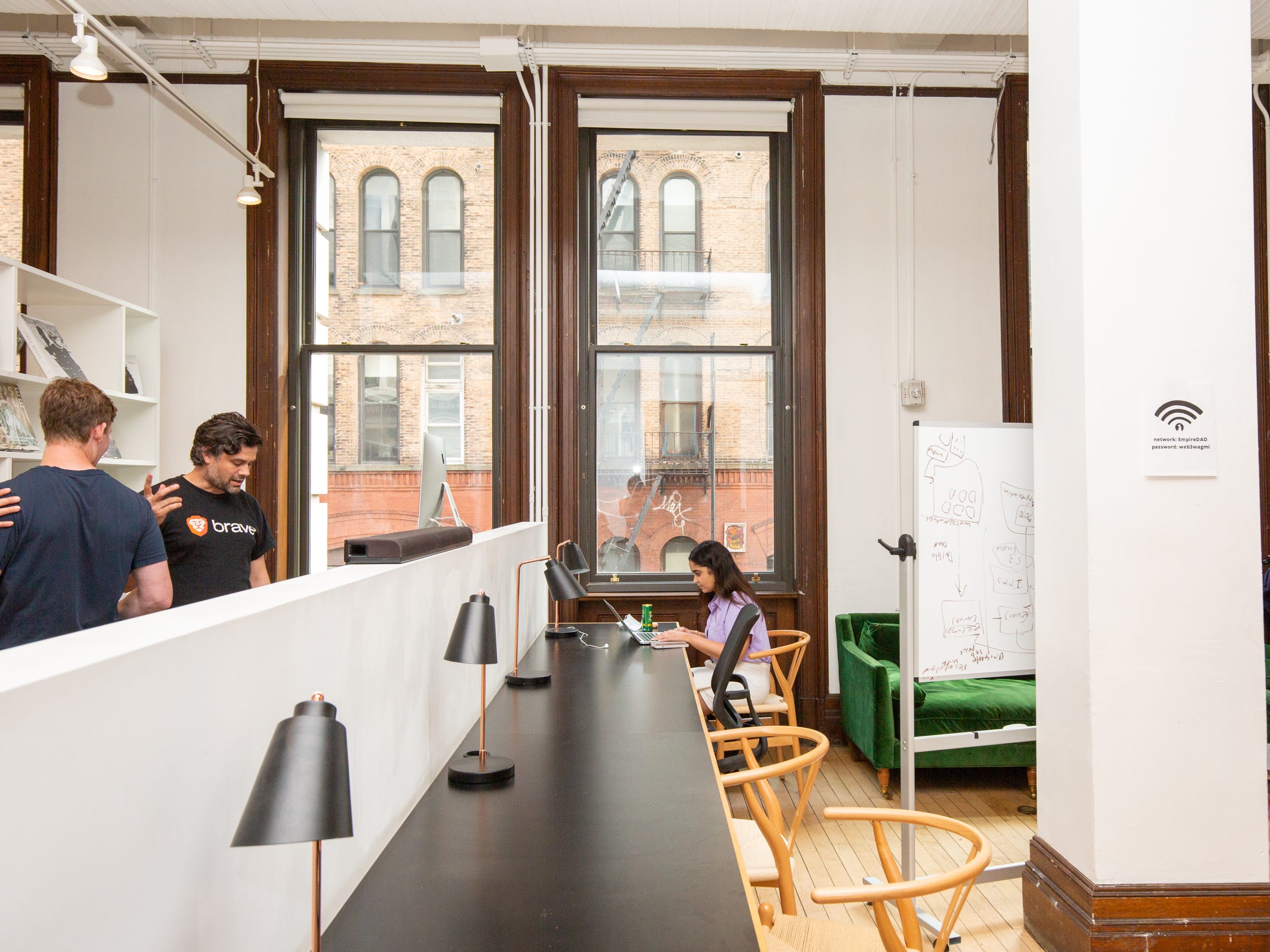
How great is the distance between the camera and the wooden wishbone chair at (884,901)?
1.45 meters

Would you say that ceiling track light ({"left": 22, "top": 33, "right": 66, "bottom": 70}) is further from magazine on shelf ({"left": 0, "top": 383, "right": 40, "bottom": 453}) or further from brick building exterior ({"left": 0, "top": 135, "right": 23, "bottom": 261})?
magazine on shelf ({"left": 0, "top": 383, "right": 40, "bottom": 453})

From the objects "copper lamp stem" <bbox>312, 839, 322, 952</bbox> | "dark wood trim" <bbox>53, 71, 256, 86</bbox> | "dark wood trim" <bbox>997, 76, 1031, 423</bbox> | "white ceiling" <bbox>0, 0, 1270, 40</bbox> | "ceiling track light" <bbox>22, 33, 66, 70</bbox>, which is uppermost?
"ceiling track light" <bbox>22, 33, 66, 70</bbox>

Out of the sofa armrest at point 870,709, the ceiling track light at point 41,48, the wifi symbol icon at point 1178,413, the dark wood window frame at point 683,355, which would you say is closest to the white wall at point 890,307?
the dark wood window frame at point 683,355

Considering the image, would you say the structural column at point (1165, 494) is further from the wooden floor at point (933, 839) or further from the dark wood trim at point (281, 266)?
the dark wood trim at point (281, 266)

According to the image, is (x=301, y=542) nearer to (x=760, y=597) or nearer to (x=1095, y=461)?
(x=760, y=597)

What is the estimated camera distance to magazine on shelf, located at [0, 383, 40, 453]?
10.8ft

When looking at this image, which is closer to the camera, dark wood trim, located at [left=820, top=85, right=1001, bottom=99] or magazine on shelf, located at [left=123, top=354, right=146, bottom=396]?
magazine on shelf, located at [left=123, top=354, right=146, bottom=396]

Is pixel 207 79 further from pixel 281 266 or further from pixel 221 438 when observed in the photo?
pixel 221 438

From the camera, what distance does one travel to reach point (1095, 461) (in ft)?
7.70

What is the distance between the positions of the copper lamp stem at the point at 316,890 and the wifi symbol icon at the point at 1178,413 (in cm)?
247

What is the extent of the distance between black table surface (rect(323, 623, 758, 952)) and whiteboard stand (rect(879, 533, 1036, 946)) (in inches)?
39.4

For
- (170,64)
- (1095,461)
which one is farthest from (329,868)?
(170,64)

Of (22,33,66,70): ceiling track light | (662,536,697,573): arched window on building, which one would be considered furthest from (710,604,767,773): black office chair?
(22,33,66,70): ceiling track light

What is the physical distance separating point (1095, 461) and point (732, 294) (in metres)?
2.84
